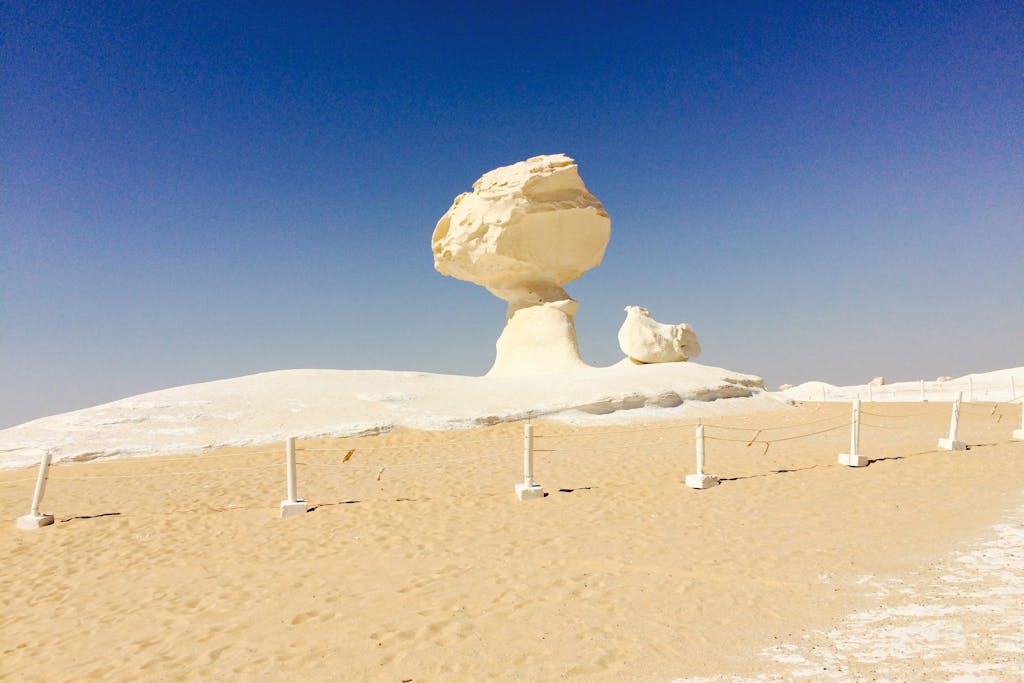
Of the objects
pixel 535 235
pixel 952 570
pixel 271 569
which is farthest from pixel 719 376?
pixel 271 569

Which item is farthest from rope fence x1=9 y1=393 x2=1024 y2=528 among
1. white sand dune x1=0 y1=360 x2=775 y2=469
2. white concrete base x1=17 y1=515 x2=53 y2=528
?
white sand dune x1=0 y1=360 x2=775 y2=469

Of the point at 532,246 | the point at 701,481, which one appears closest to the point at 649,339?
the point at 532,246

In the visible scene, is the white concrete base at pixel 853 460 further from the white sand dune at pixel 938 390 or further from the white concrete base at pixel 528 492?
the white sand dune at pixel 938 390

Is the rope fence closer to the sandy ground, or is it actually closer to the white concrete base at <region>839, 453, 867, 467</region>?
the white concrete base at <region>839, 453, 867, 467</region>

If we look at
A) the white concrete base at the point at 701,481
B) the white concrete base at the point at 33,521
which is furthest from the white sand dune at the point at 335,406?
the white concrete base at the point at 701,481

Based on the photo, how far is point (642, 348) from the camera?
69.2 feet

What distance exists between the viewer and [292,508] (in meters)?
8.41

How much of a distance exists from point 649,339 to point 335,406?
442 inches

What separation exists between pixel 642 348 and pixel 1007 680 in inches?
712

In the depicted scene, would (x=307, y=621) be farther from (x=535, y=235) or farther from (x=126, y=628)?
(x=535, y=235)

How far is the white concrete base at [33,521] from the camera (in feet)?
27.4

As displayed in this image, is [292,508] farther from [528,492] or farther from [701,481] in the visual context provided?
[701,481]

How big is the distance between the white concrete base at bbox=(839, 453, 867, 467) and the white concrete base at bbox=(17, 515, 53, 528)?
1261 cm

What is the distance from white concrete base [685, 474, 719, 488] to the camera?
9023 mm
